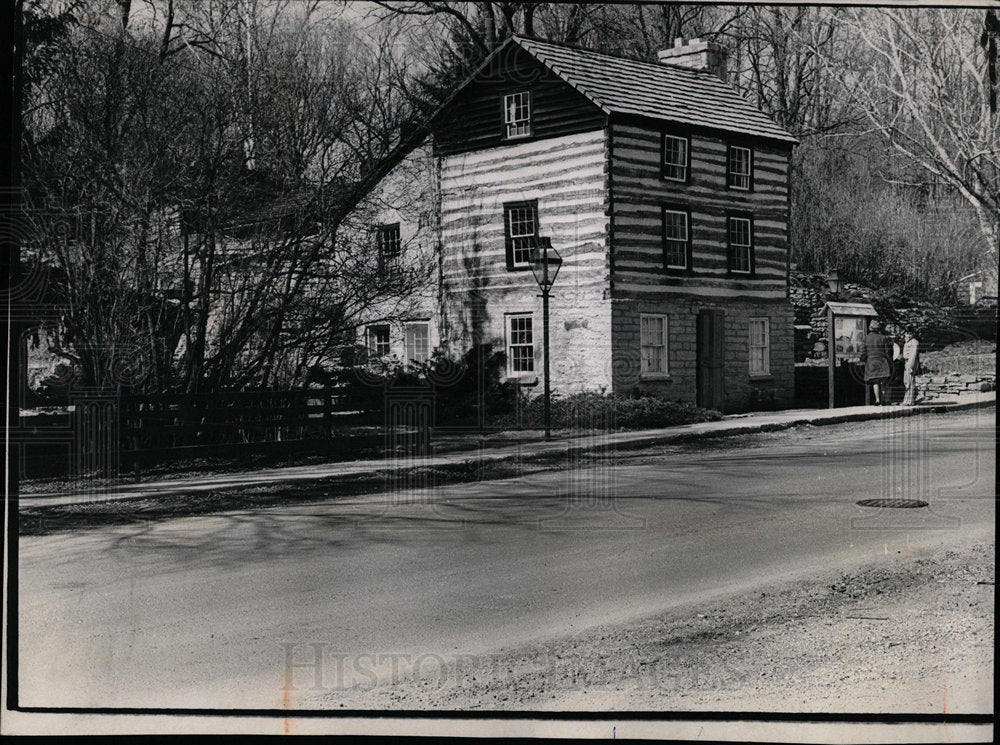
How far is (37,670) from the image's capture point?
3.85 metres

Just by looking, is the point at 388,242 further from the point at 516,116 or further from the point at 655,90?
the point at 655,90

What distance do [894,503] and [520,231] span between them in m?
2.26

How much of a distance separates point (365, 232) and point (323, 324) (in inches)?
20.9

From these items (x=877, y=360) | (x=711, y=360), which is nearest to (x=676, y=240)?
(x=711, y=360)

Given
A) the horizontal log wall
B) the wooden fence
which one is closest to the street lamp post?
the horizontal log wall

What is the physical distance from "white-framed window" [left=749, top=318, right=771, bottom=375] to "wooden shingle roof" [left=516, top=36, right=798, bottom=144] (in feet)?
2.96

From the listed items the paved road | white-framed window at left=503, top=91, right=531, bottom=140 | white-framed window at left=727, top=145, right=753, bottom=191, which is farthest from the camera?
white-framed window at left=727, top=145, right=753, bottom=191

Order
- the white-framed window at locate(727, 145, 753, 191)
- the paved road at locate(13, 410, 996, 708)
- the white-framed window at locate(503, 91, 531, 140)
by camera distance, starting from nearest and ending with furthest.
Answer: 1. the paved road at locate(13, 410, 996, 708)
2. the white-framed window at locate(503, 91, 531, 140)
3. the white-framed window at locate(727, 145, 753, 191)

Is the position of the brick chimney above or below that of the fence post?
above

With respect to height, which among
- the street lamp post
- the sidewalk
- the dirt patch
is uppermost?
the street lamp post

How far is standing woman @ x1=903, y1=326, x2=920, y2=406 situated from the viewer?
15.4 ft

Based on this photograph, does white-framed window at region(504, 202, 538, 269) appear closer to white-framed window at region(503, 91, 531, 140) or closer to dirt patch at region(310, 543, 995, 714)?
white-framed window at region(503, 91, 531, 140)

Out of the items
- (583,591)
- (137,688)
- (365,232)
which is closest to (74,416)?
(137,688)

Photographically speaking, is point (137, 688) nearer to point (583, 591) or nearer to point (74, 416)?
point (74, 416)
